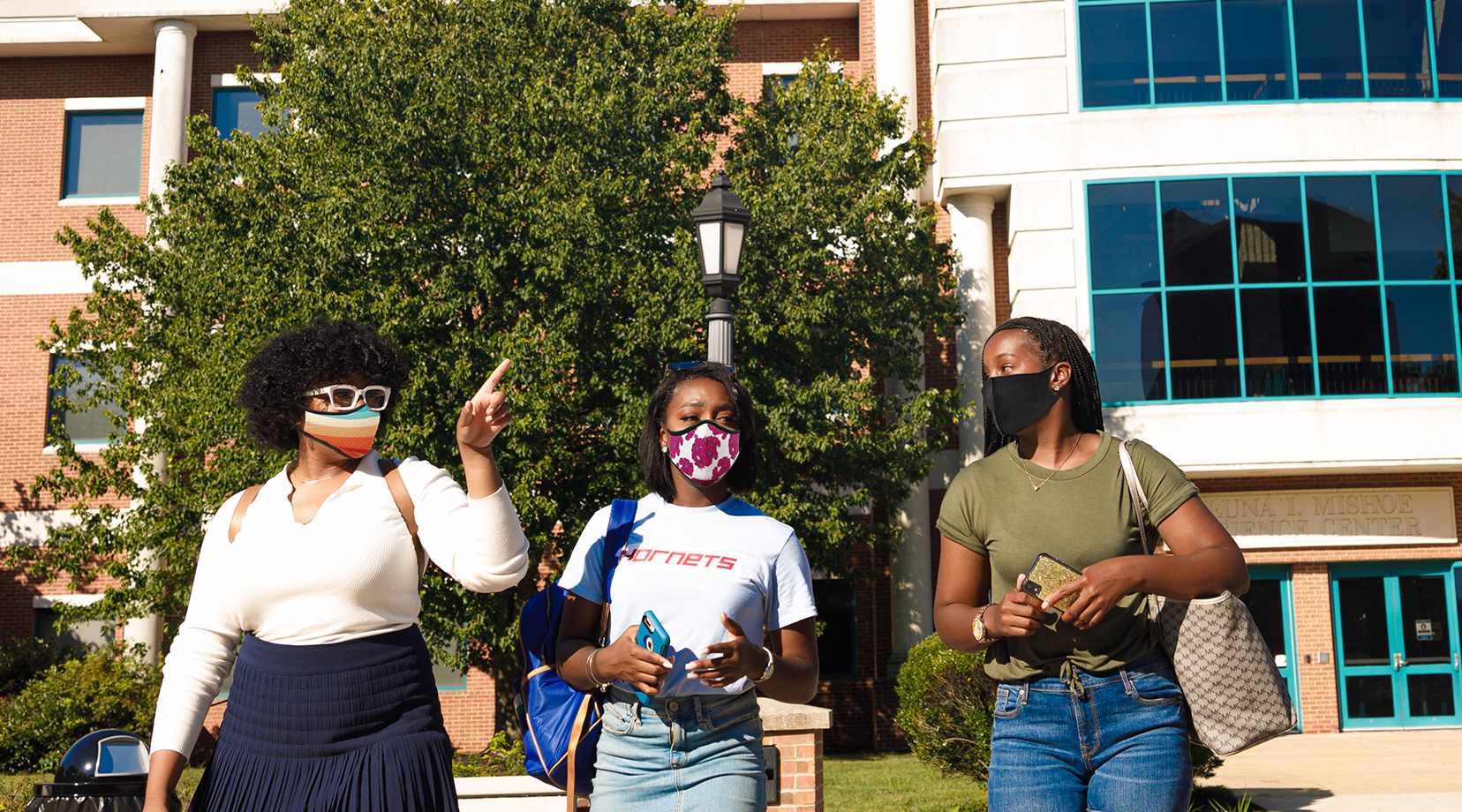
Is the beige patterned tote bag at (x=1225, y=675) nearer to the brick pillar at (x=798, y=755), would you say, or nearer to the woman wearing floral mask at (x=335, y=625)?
the woman wearing floral mask at (x=335, y=625)

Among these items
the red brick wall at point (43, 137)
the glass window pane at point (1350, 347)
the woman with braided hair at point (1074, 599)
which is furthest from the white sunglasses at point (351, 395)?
the red brick wall at point (43, 137)

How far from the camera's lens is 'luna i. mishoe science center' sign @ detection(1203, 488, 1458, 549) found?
21125 mm

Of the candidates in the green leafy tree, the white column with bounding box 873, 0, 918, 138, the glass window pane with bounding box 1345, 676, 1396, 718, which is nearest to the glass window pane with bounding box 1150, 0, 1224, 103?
the white column with bounding box 873, 0, 918, 138

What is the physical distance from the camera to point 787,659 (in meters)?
3.51

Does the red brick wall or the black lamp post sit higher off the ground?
the red brick wall

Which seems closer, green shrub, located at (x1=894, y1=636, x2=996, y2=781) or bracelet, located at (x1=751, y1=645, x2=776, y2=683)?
bracelet, located at (x1=751, y1=645, x2=776, y2=683)

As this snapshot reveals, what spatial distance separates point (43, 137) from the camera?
23766 millimetres

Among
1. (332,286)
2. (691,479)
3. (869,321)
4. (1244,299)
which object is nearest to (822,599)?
(869,321)

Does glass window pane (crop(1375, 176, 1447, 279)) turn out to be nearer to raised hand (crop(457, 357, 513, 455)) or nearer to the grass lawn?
the grass lawn

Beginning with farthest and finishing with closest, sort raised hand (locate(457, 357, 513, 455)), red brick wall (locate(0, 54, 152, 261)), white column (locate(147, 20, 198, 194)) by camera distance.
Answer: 1. red brick wall (locate(0, 54, 152, 261))
2. white column (locate(147, 20, 198, 194))
3. raised hand (locate(457, 357, 513, 455))

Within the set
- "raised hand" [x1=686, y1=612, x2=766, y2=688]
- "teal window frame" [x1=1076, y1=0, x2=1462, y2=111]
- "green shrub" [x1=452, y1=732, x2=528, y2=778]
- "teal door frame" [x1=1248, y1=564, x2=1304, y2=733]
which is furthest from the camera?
"teal door frame" [x1=1248, y1=564, x2=1304, y2=733]

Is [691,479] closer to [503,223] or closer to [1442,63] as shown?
[503,223]

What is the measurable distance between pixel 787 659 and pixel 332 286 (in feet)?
43.2

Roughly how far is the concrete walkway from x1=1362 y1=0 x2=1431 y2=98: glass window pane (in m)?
10.2
